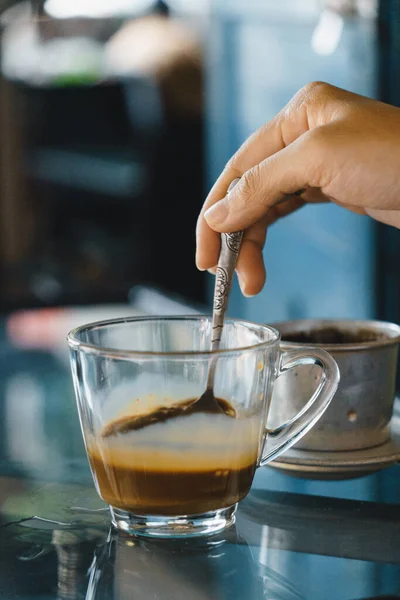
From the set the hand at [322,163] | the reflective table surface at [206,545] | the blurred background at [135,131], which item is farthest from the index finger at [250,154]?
the blurred background at [135,131]

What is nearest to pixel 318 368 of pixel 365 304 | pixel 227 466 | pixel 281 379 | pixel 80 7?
pixel 281 379

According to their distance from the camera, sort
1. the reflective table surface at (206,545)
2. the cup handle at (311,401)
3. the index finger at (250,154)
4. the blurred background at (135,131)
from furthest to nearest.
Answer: the blurred background at (135,131) < the index finger at (250,154) < the cup handle at (311,401) < the reflective table surface at (206,545)

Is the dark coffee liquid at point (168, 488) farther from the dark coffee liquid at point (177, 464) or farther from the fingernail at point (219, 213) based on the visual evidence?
the fingernail at point (219, 213)

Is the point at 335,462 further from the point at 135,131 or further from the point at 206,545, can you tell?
the point at 135,131

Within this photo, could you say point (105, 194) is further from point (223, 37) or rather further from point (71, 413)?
point (71, 413)

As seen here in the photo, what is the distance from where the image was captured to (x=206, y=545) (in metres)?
0.54

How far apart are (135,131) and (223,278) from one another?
2784 mm

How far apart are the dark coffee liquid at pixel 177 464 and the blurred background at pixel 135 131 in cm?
232

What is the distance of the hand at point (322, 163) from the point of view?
64cm

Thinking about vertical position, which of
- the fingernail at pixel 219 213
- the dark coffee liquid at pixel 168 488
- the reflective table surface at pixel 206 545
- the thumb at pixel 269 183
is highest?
the thumb at pixel 269 183

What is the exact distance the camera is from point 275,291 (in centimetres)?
303

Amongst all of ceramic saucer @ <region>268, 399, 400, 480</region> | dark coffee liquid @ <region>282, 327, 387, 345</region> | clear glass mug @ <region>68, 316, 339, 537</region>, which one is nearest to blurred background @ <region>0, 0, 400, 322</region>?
dark coffee liquid @ <region>282, 327, 387, 345</region>

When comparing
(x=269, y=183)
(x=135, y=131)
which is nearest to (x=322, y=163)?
(x=269, y=183)

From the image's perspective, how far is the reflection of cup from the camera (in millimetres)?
674
